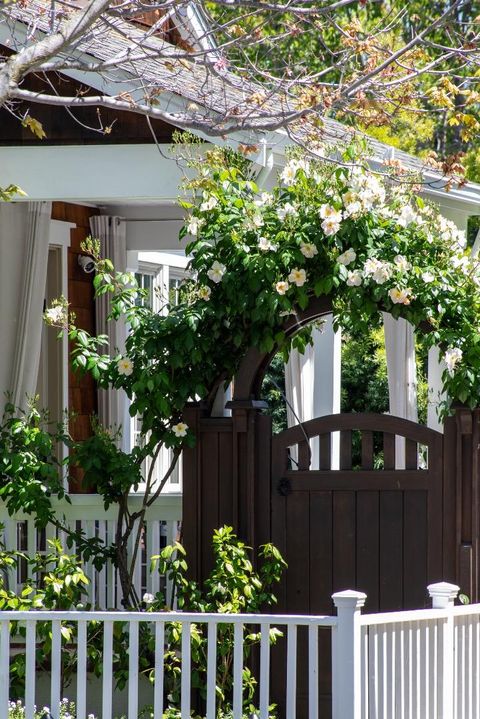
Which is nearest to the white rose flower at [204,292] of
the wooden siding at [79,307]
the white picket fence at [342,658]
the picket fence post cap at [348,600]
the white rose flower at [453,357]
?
the white rose flower at [453,357]

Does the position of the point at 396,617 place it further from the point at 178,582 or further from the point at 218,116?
the point at 218,116

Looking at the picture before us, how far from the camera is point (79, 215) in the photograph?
9.89 meters

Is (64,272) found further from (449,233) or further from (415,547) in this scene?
(415,547)

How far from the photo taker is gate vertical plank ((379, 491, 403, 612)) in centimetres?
632

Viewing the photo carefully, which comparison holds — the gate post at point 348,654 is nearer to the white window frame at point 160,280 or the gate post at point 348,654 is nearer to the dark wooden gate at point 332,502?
the dark wooden gate at point 332,502

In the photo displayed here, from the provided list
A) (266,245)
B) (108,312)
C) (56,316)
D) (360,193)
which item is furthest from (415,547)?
(108,312)

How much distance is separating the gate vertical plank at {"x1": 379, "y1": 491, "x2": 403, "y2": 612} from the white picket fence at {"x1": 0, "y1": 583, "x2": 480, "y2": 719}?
2.79 ft

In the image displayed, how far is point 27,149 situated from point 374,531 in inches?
125

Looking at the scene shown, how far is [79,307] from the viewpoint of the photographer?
996cm

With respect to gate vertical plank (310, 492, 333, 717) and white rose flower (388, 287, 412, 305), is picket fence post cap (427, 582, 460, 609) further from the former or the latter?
white rose flower (388, 287, 412, 305)

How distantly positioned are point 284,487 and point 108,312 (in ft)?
12.5

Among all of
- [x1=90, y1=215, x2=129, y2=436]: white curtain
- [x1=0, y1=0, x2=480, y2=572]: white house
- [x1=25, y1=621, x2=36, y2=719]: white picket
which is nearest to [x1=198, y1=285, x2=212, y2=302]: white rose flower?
[x1=0, y1=0, x2=480, y2=572]: white house

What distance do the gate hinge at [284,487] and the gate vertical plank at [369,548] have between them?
0.43 m

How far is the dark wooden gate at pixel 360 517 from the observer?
6.29 m
